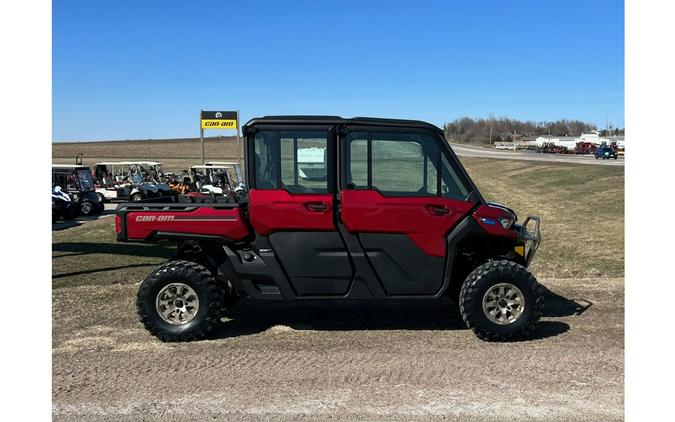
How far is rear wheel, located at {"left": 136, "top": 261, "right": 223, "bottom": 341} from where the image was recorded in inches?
214

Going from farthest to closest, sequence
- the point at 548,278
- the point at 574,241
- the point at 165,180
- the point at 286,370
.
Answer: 1. the point at 165,180
2. the point at 574,241
3. the point at 548,278
4. the point at 286,370

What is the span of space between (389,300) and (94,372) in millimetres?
2592

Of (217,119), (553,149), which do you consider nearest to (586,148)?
(553,149)

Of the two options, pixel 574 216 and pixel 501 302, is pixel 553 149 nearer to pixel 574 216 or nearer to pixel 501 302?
pixel 574 216

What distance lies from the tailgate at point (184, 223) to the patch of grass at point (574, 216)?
4.95 meters

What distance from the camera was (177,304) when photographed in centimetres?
555

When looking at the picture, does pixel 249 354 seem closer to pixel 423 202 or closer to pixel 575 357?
pixel 423 202

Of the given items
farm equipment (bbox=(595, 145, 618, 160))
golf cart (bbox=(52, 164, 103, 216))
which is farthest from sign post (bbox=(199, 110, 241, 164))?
farm equipment (bbox=(595, 145, 618, 160))

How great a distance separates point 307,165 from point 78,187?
50.8 feet

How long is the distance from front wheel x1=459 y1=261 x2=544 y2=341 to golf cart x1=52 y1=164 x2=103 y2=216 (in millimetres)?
15358

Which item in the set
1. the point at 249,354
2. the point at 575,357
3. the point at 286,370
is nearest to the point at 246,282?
the point at 249,354

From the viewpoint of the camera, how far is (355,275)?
5441mm

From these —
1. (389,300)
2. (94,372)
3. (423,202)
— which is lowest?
(94,372)

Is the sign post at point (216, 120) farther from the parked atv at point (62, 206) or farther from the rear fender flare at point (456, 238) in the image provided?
the rear fender flare at point (456, 238)
